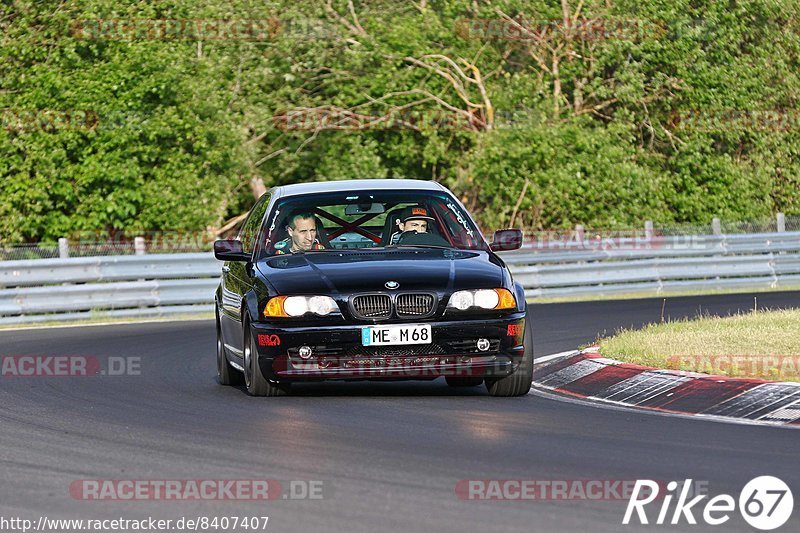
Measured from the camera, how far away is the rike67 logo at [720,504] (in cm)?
656

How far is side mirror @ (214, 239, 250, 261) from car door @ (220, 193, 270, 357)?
0.24ft

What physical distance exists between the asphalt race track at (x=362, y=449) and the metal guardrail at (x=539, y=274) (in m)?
10.0

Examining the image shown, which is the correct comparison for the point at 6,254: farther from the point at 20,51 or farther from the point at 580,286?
the point at 580,286

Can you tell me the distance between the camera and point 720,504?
6.89m

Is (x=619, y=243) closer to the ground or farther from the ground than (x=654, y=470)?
closer to the ground

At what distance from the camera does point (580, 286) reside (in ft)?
89.4

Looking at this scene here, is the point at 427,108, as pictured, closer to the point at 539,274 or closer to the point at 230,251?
the point at 539,274

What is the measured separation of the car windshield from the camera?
40.0ft

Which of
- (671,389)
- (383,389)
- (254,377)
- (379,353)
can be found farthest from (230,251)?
(671,389)

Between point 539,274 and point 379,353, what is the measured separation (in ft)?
52.0

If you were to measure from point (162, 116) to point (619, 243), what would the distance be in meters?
9.17

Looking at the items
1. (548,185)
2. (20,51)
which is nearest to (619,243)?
(548,185)

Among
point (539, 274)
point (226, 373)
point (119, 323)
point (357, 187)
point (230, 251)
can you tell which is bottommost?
point (539, 274)

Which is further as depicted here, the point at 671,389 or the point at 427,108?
the point at 427,108
